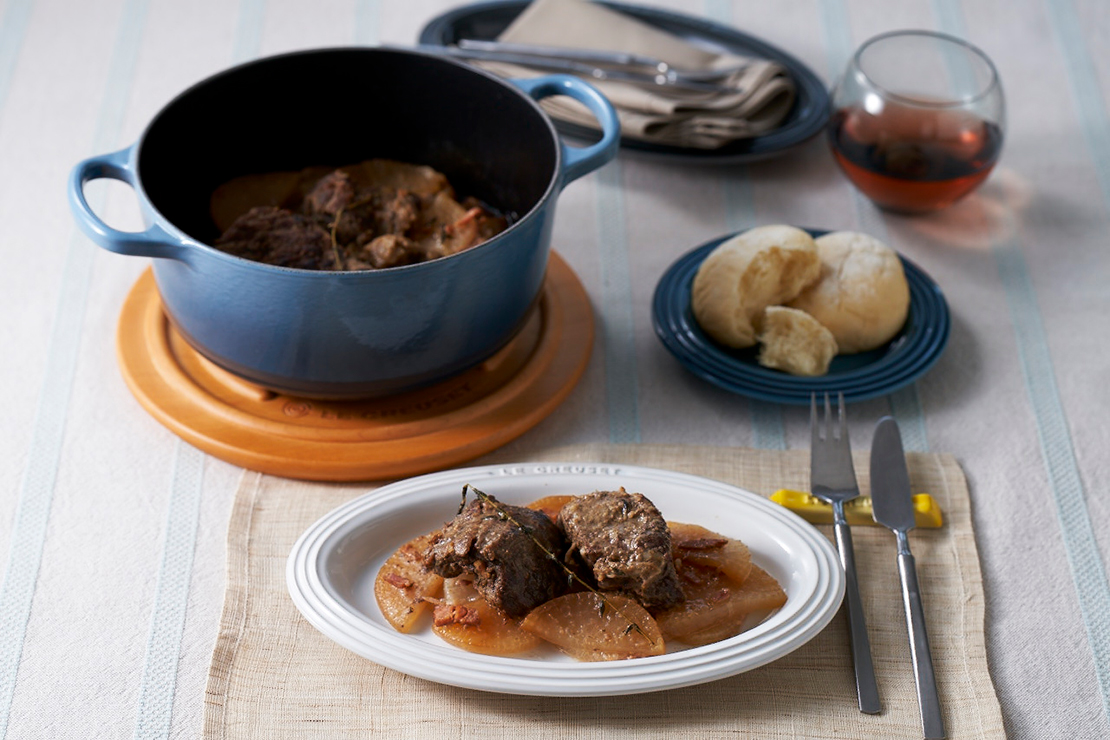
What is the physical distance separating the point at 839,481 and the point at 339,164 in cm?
114

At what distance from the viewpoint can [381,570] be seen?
143 cm

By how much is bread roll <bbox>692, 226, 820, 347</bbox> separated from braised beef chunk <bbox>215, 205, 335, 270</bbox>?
63 cm

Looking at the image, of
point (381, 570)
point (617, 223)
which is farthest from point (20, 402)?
point (617, 223)

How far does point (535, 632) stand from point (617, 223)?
44.3 inches

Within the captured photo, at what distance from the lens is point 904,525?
5.12 feet

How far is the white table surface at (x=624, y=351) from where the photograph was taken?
1454 millimetres

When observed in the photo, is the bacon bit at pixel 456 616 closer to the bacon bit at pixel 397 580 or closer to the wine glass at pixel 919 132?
the bacon bit at pixel 397 580

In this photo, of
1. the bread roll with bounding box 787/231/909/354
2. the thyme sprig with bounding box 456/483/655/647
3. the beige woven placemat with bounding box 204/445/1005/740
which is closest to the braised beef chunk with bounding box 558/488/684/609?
the thyme sprig with bounding box 456/483/655/647

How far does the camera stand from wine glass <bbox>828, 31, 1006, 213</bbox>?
2.14 metres

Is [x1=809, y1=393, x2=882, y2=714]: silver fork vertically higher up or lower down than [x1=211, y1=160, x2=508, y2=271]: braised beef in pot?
lower down

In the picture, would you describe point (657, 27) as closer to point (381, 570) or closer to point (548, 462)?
point (548, 462)

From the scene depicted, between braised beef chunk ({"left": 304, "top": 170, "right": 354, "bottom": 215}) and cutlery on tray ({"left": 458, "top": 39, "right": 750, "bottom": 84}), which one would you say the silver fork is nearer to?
braised beef chunk ({"left": 304, "top": 170, "right": 354, "bottom": 215})

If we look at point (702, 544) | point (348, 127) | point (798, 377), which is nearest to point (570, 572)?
point (702, 544)

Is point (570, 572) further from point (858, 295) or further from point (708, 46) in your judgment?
point (708, 46)
